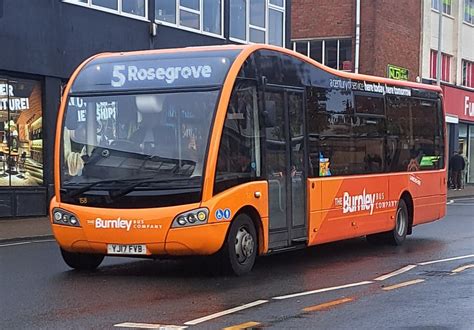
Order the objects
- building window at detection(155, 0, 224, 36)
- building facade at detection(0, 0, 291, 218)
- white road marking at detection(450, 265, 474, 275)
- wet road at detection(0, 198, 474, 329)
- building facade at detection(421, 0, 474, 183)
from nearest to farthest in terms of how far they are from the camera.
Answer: wet road at detection(0, 198, 474, 329), white road marking at detection(450, 265, 474, 275), building facade at detection(0, 0, 291, 218), building window at detection(155, 0, 224, 36), building facade at detection(421, 0, 474, 183)

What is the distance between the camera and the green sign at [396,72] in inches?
1442

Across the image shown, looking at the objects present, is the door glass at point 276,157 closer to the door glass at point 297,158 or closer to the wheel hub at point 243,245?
the door glass at point 297,158

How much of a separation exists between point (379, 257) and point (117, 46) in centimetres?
1195

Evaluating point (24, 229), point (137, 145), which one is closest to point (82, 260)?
point (137, 145)

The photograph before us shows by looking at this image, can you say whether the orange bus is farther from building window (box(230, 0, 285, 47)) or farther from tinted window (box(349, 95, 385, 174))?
building window (box(230, 0, 285, 47))

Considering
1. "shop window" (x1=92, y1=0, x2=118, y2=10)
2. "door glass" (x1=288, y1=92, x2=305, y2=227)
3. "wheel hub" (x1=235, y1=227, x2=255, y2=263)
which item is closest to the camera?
"wheel hub" (x1=235, y1=227, x2=255, y2=263)

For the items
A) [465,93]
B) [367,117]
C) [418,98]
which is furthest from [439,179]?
[465,93]

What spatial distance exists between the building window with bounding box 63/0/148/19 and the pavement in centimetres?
574

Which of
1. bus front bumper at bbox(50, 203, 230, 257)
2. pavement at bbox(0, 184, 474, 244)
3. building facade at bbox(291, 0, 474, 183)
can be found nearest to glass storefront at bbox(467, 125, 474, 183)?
building facade at bbox(291, 0, 474, 183)

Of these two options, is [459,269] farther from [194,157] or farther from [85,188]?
[85,188]

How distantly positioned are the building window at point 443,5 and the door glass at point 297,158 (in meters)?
29.4

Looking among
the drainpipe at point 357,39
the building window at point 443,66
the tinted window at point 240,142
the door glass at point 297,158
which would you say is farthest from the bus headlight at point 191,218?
the building window at point 443,66

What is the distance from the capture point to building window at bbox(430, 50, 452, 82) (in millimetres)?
39719

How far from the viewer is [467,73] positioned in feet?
141
